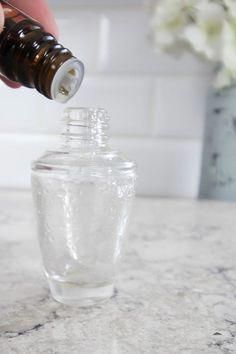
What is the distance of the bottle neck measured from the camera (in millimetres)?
324

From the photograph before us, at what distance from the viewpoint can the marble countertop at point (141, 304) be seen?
→ 0.27 metres

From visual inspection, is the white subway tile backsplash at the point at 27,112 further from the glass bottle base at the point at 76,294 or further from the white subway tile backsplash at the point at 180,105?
the glass bottle base at the point at 76,294

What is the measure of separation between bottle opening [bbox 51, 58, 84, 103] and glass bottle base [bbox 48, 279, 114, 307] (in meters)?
0.12

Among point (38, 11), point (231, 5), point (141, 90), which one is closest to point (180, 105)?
point (141, 90)

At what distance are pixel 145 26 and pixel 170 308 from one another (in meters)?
0.60

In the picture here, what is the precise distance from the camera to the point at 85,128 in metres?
0.33

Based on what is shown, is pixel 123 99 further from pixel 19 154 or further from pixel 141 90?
pixel 19 154

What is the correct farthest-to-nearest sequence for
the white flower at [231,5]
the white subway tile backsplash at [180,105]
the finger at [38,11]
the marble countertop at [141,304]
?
the white subway tile backsplash at [180,105] → the white flower at [231,5] → the finger at [38,11] → the marble countertop at [141,304]

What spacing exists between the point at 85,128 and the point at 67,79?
33mm

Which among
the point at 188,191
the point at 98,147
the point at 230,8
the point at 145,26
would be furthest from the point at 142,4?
the point at 98,147

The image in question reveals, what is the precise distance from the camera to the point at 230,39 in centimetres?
69

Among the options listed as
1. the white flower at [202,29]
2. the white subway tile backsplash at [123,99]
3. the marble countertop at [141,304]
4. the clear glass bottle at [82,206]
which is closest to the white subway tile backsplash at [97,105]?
the white subway tile backsplash at [123,99]

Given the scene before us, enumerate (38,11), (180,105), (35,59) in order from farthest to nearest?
1. (180,105)
2. (38,11)
3. (35,59)

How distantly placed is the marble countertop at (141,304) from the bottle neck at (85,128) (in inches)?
4.1
